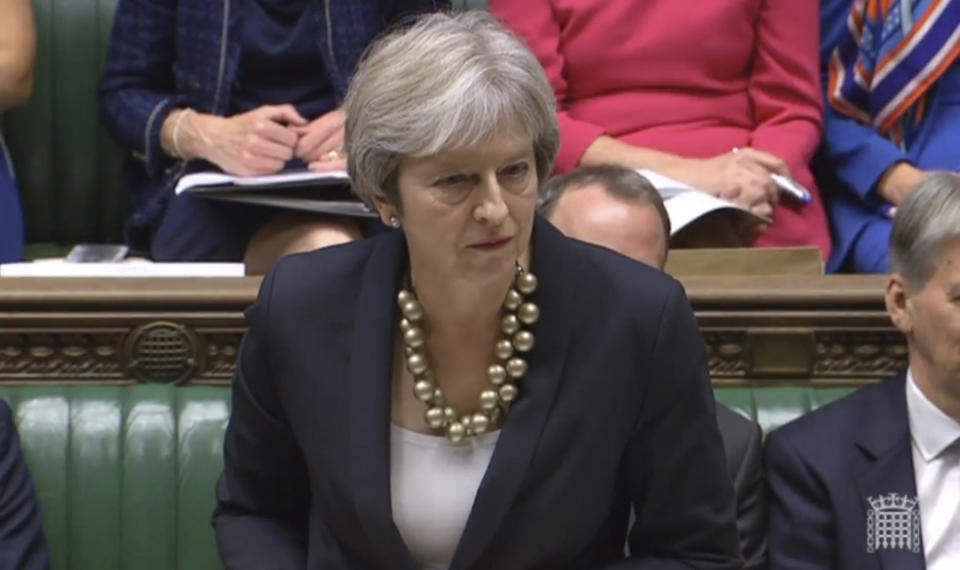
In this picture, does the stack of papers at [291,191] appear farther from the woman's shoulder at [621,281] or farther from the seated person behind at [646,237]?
the woman's shoulder at [621,281]

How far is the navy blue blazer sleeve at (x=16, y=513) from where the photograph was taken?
1.73m

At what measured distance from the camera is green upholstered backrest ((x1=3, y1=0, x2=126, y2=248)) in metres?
2.82

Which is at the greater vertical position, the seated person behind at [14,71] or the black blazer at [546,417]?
the black blazer at [546,417]

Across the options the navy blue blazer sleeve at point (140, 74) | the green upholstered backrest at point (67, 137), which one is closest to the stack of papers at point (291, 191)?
the navy blue blazer sleeve at point (140, 74)

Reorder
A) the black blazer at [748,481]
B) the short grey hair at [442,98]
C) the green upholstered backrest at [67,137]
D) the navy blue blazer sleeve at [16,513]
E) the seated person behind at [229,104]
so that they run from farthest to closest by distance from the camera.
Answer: the green upholstered backrest at [67,137] < the seated person behind at [229,104] < the black blazer at [748,481] < the navy blue blazer sleeve at [16,513] < the short grey hair at [442,98]

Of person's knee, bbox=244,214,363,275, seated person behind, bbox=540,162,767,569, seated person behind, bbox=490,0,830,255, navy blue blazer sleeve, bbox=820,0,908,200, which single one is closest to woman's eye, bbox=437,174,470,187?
seated person behind, bbox=540,162,767,569

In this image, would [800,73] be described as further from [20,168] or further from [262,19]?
[20,168]

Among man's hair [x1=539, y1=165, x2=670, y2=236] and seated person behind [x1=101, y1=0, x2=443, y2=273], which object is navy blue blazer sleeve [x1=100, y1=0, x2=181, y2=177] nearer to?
seated person behind [x1=101, y1=0, x2=443, y2=273]

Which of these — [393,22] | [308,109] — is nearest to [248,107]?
[308,109]

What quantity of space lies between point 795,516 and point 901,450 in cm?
14

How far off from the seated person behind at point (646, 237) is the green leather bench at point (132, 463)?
180 millimetres

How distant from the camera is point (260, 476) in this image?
1.51 metres

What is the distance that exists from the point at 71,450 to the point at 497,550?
859mm

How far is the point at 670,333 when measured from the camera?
Result: 139 cm
